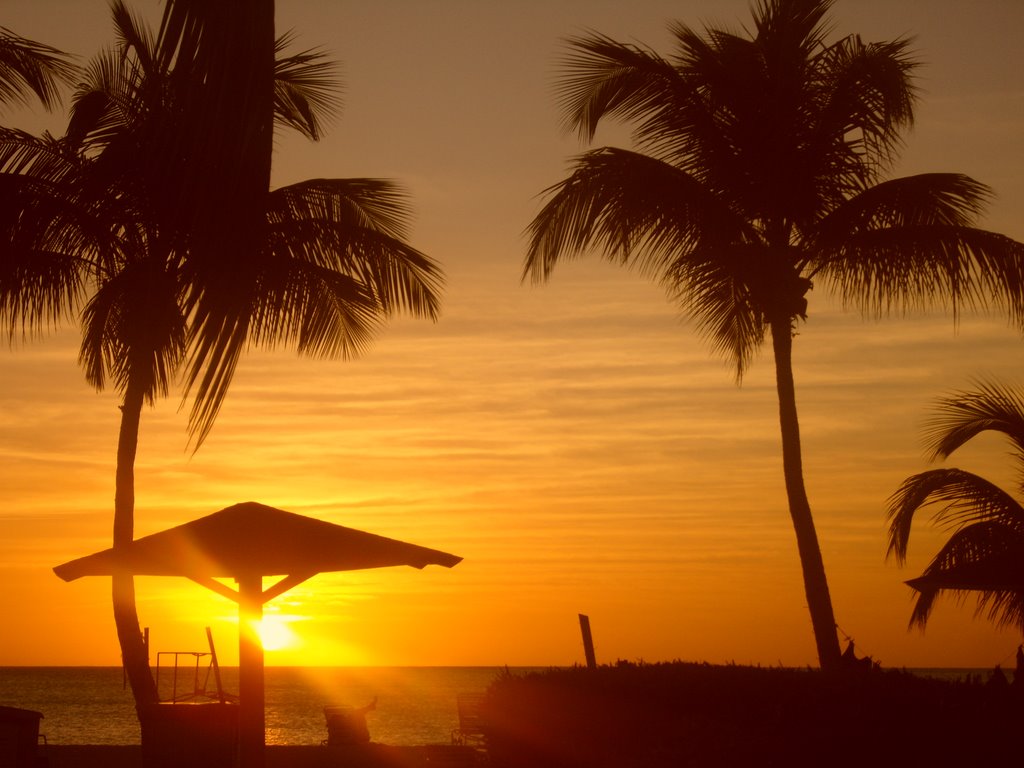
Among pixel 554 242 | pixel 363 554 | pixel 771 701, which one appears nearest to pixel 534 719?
pixel 363 554

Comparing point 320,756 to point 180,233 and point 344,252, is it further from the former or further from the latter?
point 180,233

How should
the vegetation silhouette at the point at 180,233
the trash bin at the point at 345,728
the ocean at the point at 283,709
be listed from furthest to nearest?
the ocean at the point at 283,709
the trash bin at the point at 345,728
the vegetation silhouette at the point at 180,233

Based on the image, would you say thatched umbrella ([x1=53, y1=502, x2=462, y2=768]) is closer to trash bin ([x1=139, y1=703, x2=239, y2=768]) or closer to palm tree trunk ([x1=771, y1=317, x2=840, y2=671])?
trash bin ([x1=139, y1=703, x2=239, y2=768])

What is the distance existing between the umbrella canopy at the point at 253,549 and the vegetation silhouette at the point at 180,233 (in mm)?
1607

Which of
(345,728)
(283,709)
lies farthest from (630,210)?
(283,709)

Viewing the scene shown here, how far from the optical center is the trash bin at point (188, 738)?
10.8 m

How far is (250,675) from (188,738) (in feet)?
5.39

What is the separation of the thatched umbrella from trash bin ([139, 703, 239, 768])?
4.46 feet

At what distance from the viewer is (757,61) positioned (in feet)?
46.8

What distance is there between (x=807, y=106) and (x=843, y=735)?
9.38 metres

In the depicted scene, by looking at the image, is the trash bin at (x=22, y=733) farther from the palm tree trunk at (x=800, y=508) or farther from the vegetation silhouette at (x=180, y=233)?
the palm tree trunk at (x=800, y=508)

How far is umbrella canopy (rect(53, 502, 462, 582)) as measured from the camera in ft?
31.6

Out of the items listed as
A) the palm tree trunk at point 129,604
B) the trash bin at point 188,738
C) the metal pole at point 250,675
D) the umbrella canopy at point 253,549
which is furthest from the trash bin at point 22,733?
the metal pole at point 250,675

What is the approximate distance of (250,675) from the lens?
386 inches
